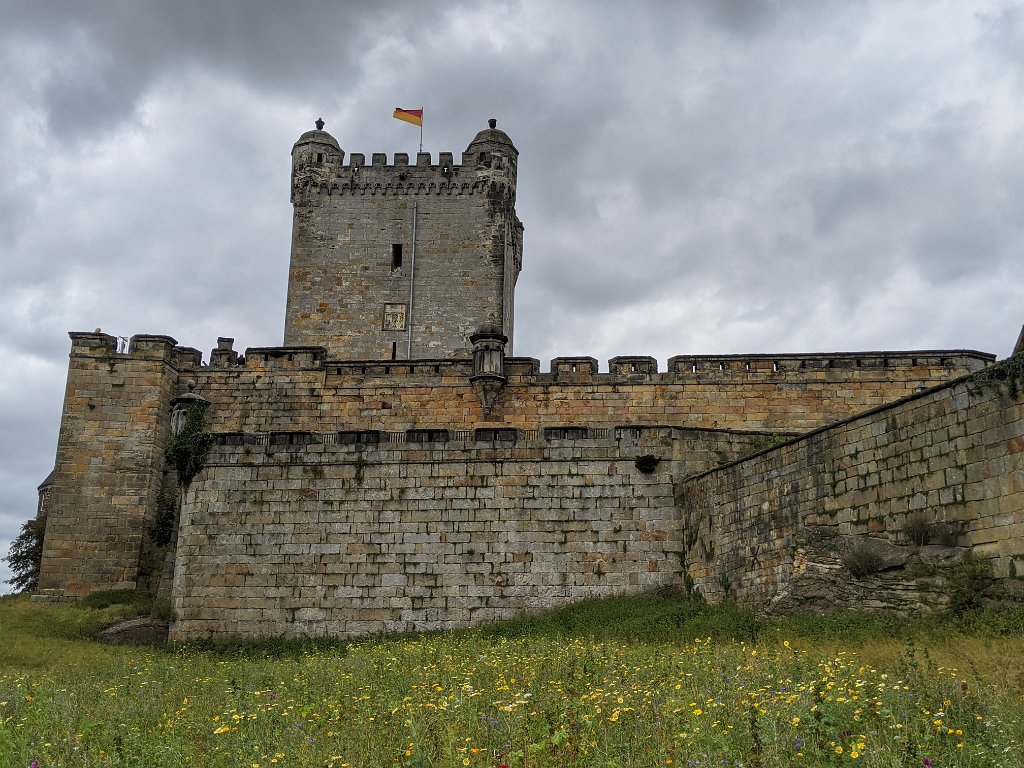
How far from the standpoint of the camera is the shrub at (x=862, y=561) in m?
13.7

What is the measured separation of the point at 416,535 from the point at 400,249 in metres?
15.9

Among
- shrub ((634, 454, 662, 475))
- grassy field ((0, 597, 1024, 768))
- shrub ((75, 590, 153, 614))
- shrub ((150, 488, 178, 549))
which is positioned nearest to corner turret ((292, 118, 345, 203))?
shrub ((150, 488, 178, 549))

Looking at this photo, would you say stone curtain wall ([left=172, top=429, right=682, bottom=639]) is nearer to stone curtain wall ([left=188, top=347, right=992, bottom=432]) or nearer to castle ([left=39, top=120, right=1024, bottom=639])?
castle ([left=39, top=120, right=1024, bottom=639])

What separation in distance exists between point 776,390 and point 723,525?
27.2 ft

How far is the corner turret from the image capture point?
33406 millimetres

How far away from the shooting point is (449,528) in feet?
62.1

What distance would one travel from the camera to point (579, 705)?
7836 millimetres

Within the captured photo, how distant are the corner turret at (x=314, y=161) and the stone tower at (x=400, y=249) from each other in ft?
0.12

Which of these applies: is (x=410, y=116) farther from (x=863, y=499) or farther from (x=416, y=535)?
(x=863, y=499)

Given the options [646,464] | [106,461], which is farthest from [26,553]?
[646,464]

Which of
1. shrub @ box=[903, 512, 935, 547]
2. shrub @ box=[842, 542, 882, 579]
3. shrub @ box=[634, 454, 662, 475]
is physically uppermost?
shrub @ box=[634, 454, 662, 475]

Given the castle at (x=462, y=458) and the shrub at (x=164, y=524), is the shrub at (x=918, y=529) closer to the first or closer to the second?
the castle at (x=462, y=458)

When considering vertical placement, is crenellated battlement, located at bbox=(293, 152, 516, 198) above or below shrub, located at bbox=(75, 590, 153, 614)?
above

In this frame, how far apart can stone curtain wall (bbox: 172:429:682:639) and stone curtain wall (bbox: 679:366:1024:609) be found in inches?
49.6
